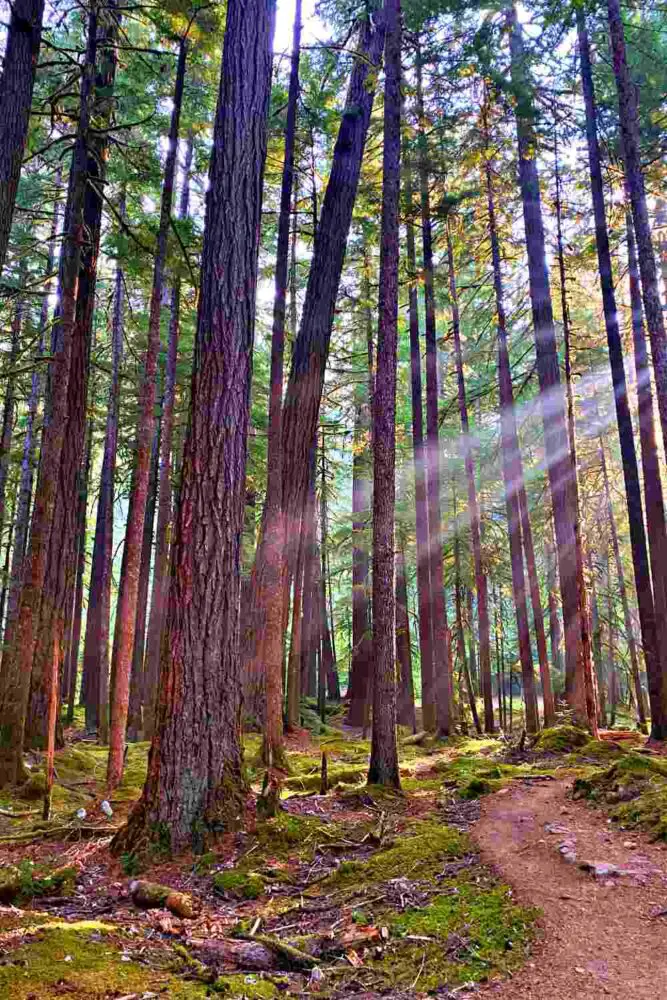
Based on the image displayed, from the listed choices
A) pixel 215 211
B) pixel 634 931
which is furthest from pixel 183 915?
pixel 215 211

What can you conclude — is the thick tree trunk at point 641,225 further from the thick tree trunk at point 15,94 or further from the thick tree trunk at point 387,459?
the thick tree trunk at point 15,94

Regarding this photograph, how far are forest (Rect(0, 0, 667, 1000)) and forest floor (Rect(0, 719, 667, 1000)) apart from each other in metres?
0.03

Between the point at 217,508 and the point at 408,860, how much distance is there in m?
3.48

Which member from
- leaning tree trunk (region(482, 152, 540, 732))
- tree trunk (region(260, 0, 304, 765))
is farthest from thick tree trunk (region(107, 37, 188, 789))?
leaning tree trunk (region(482, 152, 540, 732))

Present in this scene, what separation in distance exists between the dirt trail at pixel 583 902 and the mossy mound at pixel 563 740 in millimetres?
4748

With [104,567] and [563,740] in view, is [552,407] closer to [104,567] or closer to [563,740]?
[563,740]

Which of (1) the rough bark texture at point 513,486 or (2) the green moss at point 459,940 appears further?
(1) the rough bark texture at point 513,486

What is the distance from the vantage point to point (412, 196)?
47.4ft

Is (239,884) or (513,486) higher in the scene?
(513,486)

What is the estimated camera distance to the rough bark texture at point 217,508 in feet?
18.6

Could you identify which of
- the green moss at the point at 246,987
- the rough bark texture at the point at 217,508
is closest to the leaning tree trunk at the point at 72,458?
the rough bark texture at the point at 217,508

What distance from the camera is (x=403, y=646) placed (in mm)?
18859

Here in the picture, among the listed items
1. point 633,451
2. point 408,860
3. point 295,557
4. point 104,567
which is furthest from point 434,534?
point 408,860

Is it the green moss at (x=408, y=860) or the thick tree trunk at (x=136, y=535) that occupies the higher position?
the thick tree trunk at (x=136, y=535)
